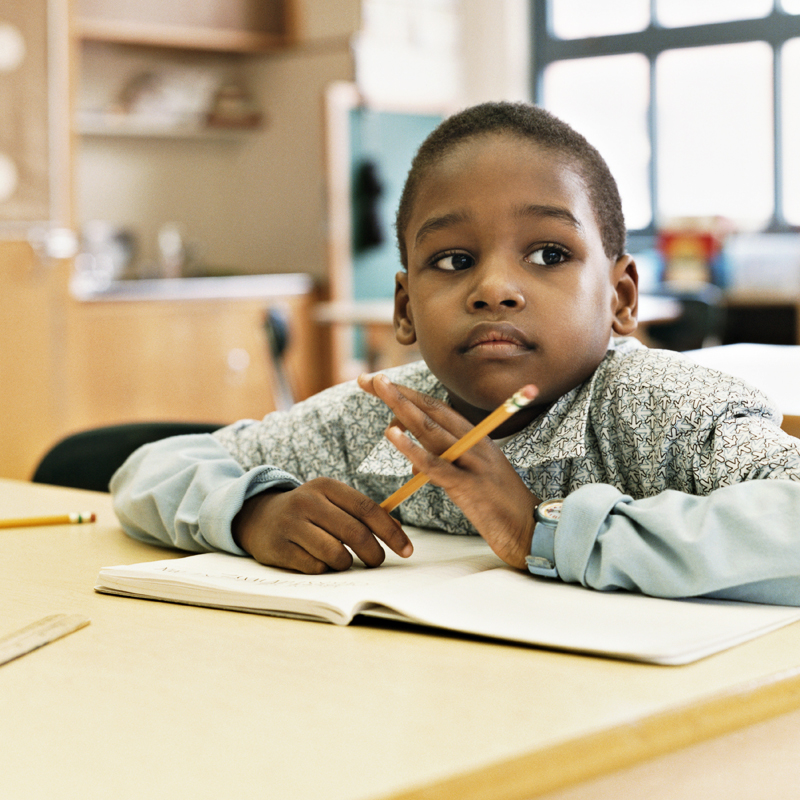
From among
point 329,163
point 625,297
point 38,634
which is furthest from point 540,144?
point 329,163

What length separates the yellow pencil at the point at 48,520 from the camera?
3.54 feet

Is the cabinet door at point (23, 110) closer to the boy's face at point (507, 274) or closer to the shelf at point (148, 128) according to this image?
the shelf at point (148, 128)

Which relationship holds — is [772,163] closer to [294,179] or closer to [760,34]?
[760,34]

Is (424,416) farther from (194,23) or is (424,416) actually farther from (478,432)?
(194,23)

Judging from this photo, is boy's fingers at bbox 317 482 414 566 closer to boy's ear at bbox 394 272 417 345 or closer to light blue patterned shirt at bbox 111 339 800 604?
light blue patterned shirt at bbox 111 339 800 604

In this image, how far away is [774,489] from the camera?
764 mm

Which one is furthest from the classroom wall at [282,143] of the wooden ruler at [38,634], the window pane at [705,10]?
the wooden ruler at [38,634]

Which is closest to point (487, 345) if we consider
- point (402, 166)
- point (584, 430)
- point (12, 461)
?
point (584, 430)

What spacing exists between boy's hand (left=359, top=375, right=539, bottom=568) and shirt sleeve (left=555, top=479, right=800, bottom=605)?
0.04 meters

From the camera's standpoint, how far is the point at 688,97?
5660 millimetres

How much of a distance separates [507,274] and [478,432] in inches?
7.9

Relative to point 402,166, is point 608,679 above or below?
below

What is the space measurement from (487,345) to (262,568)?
249mm

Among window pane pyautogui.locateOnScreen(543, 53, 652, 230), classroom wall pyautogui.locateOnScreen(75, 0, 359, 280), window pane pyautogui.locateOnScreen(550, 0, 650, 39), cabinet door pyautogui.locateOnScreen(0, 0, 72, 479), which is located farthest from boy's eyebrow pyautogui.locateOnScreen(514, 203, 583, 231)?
window pane pyautogui.locateOnScreen(550, 0, 650, 39)
